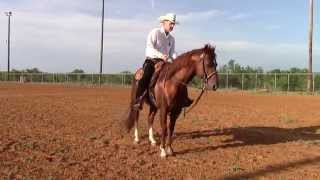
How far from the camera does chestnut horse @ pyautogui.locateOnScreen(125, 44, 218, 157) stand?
37.1ft

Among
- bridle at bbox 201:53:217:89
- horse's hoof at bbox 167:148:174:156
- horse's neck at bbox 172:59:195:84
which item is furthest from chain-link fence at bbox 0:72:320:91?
bridle at bbox 201:53:217:89

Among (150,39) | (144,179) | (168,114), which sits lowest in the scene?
(144,179)

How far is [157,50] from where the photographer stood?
12.7m

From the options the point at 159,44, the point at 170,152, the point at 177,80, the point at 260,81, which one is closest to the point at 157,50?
the point at 159,44

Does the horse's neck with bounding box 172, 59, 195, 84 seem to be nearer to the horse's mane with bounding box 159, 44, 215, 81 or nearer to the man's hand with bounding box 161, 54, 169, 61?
the horse's mane with bounding box 159, 44, 215, 81

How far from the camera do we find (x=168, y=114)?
12039mm

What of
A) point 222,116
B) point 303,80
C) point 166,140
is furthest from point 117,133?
point 303,80

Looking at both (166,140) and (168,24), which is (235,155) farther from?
(168,24)

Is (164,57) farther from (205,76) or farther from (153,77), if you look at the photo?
(205,76)

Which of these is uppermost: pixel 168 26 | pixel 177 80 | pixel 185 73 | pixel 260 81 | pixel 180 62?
pixel 168 26

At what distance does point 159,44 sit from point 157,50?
133 millimetres

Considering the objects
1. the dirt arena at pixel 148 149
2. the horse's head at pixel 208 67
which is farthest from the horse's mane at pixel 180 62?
the dirt arena at pixel 148 149

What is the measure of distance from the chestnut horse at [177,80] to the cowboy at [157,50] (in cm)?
48

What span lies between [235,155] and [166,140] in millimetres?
1422
